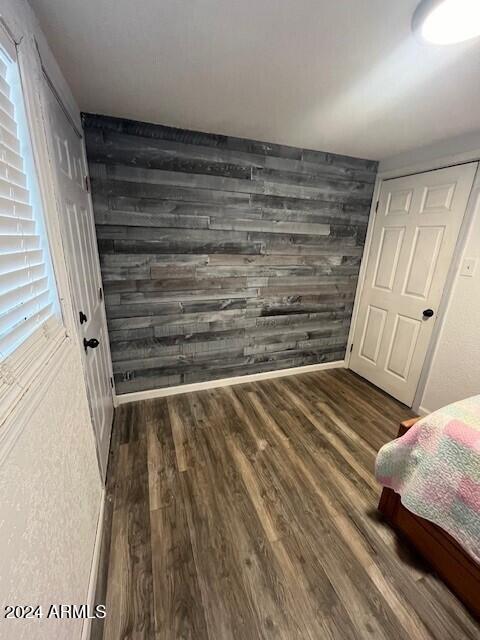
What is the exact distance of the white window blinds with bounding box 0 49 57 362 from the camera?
0.70 metres

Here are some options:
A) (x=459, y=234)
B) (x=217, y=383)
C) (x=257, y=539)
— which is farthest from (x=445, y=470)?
(x=217, y=383)

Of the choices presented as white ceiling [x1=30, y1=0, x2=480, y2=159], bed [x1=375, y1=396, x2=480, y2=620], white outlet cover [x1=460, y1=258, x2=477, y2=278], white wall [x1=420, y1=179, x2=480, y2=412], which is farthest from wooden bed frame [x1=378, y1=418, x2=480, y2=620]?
white ceiling [x1=30, y1=0, x2=480, y2=159]

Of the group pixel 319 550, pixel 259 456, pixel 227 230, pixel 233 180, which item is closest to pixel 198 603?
pixel 319 550

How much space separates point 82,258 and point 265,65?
1.31 metres

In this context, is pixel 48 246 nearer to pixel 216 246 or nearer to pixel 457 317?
pixel 216 246

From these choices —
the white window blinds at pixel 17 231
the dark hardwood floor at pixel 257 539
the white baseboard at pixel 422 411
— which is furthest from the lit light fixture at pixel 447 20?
the white baseboard at pixel 422 411

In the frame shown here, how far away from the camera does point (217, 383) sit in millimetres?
2578

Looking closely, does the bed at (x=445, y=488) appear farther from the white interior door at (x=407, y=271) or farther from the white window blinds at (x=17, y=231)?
the white window blinds at (x=17, y=231)

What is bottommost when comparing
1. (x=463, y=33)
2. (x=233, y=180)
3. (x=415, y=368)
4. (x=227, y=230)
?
(x=415, y=368)

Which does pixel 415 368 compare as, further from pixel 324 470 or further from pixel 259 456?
pixel 259 456

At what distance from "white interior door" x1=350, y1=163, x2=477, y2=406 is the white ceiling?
17.5 inches

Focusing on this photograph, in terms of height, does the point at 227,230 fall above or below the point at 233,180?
below

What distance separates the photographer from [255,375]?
2.72m

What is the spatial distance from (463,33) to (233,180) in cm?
145
